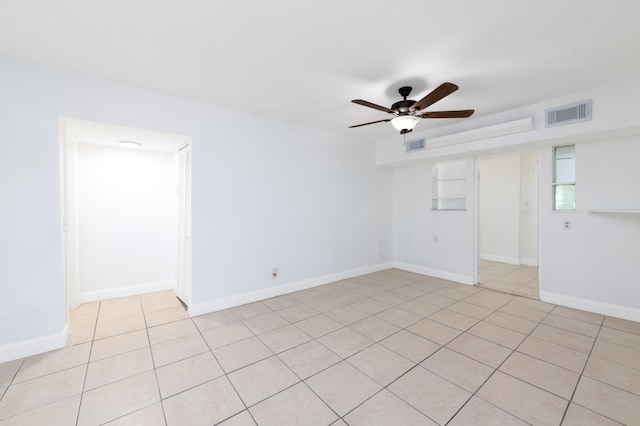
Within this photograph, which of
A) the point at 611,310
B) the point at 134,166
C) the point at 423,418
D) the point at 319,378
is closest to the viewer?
the point at 423,418

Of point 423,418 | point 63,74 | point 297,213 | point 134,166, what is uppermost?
point 63,74

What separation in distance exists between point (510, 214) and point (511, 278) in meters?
1.86

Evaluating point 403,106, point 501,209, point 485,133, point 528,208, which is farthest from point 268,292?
point 528,208

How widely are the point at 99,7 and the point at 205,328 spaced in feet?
9.59

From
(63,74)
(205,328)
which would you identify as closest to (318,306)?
(205,328)

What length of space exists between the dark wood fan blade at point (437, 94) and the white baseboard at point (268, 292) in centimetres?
300

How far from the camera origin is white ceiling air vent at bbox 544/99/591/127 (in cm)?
303

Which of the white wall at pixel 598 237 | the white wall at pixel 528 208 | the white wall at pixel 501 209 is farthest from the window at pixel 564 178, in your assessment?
the white wall at pixel 528 208

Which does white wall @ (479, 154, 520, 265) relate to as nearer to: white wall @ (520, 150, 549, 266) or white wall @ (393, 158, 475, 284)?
white wall @ (520, 150, 549, 266)

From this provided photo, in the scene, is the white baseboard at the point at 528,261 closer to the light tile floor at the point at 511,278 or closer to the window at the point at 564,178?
the light tile floor at the point at 511,278

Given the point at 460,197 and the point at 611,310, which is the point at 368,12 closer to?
the point at 460,197

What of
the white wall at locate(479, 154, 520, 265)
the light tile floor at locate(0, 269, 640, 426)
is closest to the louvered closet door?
the light tile floor at locate(0, 269, 640, 426)

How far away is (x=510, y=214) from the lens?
6.06 m

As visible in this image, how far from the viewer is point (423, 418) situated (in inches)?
67.2
